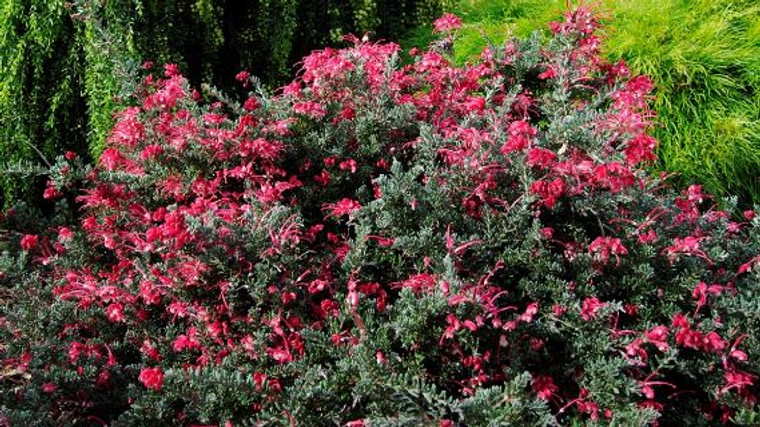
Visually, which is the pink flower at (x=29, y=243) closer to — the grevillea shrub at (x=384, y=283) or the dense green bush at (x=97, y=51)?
the grevillea shrub at (x=384, y=283)

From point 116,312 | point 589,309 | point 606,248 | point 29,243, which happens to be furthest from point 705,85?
point 29,243

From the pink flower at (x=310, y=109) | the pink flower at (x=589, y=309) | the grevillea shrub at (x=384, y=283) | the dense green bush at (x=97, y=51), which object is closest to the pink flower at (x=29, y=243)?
the grevillea shrub at (x=384, y=283)

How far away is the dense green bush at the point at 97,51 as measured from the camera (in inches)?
116

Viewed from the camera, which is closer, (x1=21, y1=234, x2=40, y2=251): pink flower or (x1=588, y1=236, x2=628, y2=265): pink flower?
(x1=588, y1=236, x2=628, y2=265): pink flower

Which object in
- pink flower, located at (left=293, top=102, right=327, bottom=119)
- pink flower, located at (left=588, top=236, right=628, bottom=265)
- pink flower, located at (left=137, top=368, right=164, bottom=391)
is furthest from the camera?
pink flower, located at (left=293, top=102, right=327, bottom=119)

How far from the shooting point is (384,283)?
2035 mm

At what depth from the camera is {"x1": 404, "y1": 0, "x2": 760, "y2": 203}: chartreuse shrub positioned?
2.90 metres

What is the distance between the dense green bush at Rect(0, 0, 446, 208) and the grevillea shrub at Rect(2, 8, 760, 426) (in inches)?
27.1

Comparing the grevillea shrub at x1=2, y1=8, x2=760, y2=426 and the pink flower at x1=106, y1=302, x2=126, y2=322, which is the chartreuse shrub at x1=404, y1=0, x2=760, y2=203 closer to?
the grevillea shrub at x1=2, y1=8, x2=760, y2=426

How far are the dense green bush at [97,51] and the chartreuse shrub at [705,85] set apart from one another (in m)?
0.99

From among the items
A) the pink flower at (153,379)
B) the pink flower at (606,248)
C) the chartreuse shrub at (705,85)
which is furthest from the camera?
the chartreuse shrub at (705,85)

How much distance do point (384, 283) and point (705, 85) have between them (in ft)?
5.69

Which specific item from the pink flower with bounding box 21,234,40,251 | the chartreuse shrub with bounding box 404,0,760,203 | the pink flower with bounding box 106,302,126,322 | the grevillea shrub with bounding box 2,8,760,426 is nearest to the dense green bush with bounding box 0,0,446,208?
the pink flower with bounding box 21,234,40,251

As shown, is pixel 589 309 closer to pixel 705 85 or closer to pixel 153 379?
pixel 153 379
